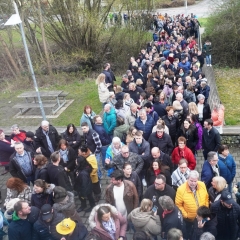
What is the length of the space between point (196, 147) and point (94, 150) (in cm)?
226

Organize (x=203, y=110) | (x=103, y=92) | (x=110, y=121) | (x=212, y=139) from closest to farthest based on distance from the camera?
(x=212, y=139) → (x=110, y=121) → (x=203, y=110) → (x=103, y=92)

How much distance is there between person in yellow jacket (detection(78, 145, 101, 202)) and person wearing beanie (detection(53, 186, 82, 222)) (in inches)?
39.4

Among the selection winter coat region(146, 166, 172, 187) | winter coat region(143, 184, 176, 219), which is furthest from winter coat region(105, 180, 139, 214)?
winter coat region(146, 166, 172, 187)

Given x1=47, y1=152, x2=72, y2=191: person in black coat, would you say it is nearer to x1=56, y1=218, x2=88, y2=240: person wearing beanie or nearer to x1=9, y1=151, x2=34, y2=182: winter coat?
x1=9, y1=151, x2=34, y2=182: winter coat

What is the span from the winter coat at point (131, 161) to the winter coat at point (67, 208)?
1.19 metres

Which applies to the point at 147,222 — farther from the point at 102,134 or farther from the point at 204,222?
the point at 102,134

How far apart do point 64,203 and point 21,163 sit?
1.85 metres

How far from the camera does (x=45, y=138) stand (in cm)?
693

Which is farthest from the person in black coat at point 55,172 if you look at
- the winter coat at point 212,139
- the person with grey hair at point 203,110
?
the person with grey hair at point 203,110

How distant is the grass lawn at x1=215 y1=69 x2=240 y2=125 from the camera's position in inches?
424

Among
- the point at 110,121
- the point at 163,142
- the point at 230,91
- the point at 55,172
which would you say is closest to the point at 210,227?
the point at 163,142

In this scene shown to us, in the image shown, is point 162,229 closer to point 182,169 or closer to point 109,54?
point 182,169

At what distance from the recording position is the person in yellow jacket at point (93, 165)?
18.6 ft

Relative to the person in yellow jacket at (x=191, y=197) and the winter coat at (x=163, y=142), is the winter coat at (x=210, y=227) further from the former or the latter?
the winter coat at (x=163, y=142)
